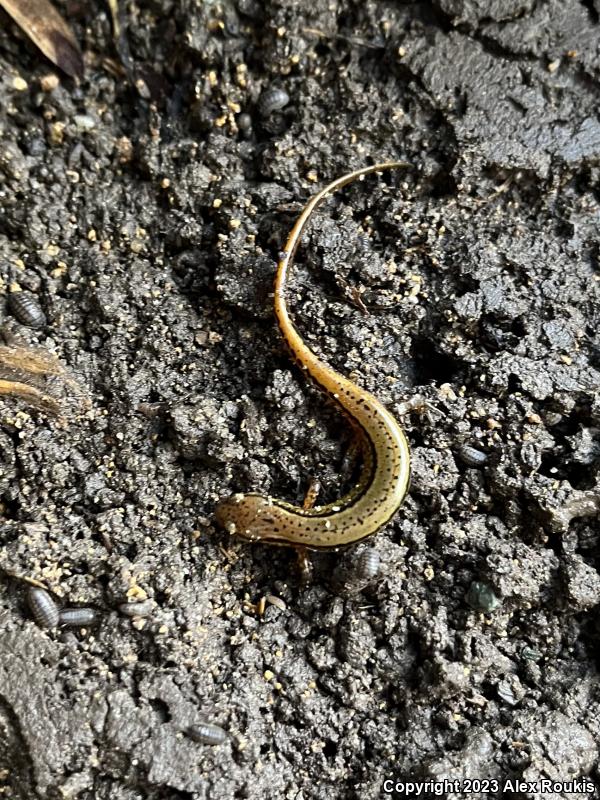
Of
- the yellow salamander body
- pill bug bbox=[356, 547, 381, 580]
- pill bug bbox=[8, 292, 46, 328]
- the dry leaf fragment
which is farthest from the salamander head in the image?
the dry leaf fragment

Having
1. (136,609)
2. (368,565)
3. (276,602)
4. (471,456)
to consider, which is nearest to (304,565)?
(276,602)

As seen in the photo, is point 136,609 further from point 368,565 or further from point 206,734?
point 368,565

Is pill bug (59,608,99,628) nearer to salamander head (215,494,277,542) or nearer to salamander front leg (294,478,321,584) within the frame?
salamander head (215,494,277,542)

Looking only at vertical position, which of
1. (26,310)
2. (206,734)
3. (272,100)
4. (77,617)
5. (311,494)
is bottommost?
(206,734)

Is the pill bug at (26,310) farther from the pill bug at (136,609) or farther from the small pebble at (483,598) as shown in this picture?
the small pebble at (483,598)

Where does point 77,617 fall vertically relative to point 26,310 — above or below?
below

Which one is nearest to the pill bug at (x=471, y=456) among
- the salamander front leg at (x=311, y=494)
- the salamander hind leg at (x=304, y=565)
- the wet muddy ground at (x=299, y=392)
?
the wet muddy ground at (x=299, y=392)

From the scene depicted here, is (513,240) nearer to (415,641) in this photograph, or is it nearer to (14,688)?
(415,641)
